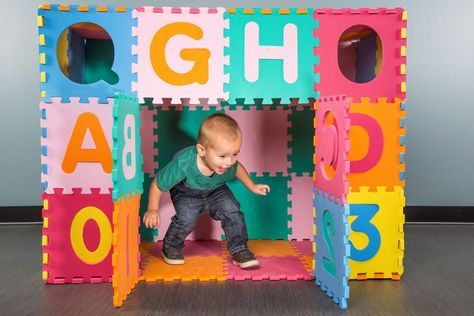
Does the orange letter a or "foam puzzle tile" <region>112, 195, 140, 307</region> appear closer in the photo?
"foam puzzle tile" <region>112, 195, 140, 307</region>

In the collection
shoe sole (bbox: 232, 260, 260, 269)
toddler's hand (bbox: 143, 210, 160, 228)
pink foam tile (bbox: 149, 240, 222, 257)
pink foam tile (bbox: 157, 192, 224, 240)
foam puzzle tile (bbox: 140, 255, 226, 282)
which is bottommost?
foam puzzle tile (bbox: 140, 255, 226, 282)

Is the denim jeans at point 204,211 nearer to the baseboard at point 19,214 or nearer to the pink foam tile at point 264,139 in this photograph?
the pink foam tile at point 264,139

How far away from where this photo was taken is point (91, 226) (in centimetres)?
166

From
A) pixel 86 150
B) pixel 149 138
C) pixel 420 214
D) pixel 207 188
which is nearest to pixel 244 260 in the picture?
pixel 207 188

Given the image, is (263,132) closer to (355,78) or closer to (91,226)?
(355,78)

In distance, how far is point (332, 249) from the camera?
1.53m

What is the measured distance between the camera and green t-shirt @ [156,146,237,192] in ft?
6.15

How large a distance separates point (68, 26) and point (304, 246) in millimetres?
1304

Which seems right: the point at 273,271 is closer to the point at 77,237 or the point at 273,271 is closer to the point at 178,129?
the point at 77,237

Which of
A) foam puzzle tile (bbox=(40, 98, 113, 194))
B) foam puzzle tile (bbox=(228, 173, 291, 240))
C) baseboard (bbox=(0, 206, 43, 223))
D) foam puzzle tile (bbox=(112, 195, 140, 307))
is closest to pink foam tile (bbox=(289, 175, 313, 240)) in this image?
foam puzzle tile (bbox=(228, 173, 291, 240))

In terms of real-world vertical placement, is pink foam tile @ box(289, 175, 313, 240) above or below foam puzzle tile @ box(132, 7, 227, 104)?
below

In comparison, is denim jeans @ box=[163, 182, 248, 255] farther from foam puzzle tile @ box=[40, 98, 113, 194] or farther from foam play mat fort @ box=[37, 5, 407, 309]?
foam puzzle tile @ box=[40, 98, 113, 194]

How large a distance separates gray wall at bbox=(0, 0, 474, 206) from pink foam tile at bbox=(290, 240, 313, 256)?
2.57 ft

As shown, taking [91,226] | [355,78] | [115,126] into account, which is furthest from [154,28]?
[355,78]
